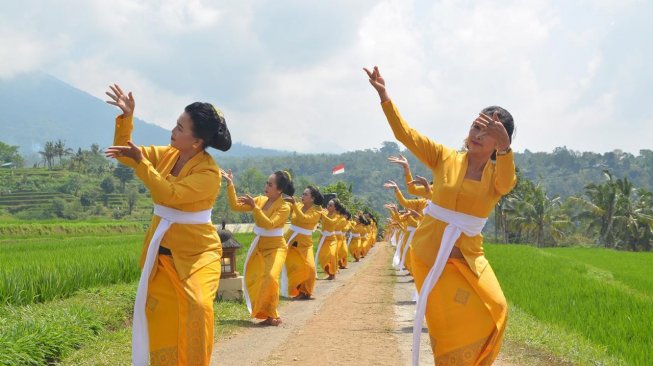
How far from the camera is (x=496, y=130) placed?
3.80 metres

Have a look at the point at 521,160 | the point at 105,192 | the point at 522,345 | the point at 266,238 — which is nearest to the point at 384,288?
the point at 266,238

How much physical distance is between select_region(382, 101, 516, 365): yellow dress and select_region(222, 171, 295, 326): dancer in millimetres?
4230

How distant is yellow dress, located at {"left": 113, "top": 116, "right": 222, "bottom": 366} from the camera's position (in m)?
4.11

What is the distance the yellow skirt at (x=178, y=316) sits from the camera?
13.5 feet

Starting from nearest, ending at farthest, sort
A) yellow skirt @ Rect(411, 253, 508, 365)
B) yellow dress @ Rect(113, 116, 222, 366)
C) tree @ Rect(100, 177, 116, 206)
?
yellow skirt @ Rect(411, 253, 508, 365) → yellow dress @ Rect(113, 116, 222, 366) → tree @ Rect(100, 177, 116, 206)

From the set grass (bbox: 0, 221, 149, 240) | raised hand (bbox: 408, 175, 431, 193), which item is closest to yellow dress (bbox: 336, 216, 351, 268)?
raised hand (bbox: 408, 175, 431, 193)

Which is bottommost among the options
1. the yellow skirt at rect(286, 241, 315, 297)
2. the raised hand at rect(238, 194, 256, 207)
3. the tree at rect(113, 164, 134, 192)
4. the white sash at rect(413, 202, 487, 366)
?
the yellow skirt at rect(286, 241, 315, 297)

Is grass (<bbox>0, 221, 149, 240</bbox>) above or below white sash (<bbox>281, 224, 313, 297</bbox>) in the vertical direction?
below

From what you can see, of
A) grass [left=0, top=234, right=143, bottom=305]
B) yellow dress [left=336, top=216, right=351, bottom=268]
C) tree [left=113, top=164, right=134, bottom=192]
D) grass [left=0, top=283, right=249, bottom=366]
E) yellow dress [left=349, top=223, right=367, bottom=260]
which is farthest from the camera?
tree [left=113, top=164, right=134, bottom=192]

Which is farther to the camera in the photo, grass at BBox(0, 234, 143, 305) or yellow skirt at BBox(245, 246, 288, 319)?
yellow skirt at BBox(245, 246, 288, 319)

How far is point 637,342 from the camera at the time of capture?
6.49m

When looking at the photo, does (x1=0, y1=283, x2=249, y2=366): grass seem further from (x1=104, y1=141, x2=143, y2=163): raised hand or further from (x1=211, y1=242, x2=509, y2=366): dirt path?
(x1=104, y1=141, x2=143, y2=163): raised hand

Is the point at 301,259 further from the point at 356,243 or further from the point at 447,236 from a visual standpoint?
the point at 356,243

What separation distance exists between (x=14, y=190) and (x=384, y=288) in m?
75.5
